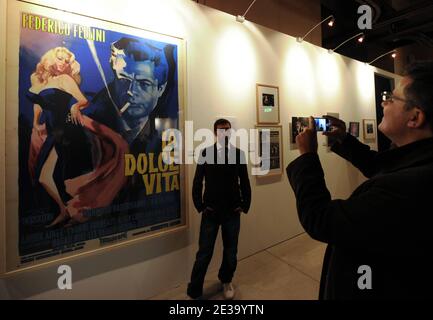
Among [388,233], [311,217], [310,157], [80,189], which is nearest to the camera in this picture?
[388,233]

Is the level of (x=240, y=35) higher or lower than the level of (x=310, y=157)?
higher

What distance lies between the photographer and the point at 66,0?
1923 mm

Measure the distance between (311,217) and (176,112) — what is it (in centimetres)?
191

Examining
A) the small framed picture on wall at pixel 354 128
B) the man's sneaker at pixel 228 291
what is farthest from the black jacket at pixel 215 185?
the small framed picture on wall at pixel 354 128

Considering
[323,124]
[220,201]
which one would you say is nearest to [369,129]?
[220,201]

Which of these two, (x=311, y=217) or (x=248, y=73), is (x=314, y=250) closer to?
(x=248, y=73)

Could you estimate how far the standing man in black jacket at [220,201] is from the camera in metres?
2.39

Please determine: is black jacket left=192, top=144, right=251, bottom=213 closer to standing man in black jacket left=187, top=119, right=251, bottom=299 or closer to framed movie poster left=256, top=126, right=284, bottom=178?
standing man in black jacket left=187, top=119, right=251, bottom=299

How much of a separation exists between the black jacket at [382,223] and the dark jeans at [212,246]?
1.49 meters

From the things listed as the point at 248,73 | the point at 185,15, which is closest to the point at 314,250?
the point at 248,73

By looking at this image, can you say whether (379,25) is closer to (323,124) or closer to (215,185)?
(323,124)

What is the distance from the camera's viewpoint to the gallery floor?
8.01ft

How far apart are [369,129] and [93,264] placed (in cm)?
576

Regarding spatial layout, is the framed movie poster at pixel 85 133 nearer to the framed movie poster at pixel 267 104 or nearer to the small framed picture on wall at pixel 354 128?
the framed movie poster at pixel 267 104
